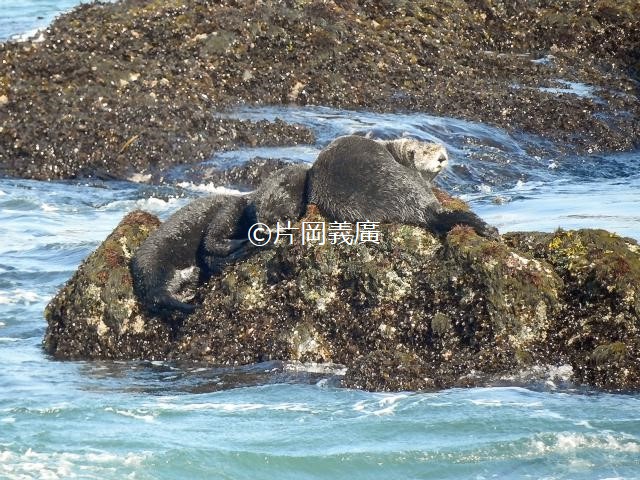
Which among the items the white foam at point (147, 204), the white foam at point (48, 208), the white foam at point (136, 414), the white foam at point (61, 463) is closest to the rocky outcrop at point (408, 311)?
the white foam at point (136, 414)

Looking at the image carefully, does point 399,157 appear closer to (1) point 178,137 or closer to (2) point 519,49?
(1) point 178,137

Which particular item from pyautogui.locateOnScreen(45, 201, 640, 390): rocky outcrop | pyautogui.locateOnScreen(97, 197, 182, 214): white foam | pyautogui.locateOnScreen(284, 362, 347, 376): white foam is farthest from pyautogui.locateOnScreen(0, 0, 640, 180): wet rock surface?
pyautogui.locateOnScreen(284, 362, 347, 376): white foam

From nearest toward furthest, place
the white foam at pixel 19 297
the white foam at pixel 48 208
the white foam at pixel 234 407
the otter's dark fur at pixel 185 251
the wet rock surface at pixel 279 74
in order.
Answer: the white foam at pixel 234 407 → the otter's dark fur at pixel 185 251 → the white foam at pixel 19 297 → the white foam at pixel 48 208 → the wet rock surface at pixel 279 74

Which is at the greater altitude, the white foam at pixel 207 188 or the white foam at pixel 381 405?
the white foam at pixel 207 188

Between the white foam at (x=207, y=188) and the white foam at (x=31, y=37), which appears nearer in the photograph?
the white foam at (x=207, y=188)

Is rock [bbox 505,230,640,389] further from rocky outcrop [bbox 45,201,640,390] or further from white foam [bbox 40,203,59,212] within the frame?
white foam [bbox 40,203,59,212]

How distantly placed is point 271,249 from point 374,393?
1565 millimetres

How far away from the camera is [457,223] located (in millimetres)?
7902

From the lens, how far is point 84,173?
1522 centimetres

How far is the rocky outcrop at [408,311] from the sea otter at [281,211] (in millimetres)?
186

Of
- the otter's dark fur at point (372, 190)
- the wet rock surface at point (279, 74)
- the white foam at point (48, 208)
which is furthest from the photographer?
the wet rock surface at point (279, 74)

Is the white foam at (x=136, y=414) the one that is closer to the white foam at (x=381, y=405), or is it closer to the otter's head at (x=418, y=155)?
the white foam at (x=381, y=405)

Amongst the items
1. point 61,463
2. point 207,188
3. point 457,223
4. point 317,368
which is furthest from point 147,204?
point 61,463

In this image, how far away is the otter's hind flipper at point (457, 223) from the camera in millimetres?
7816
